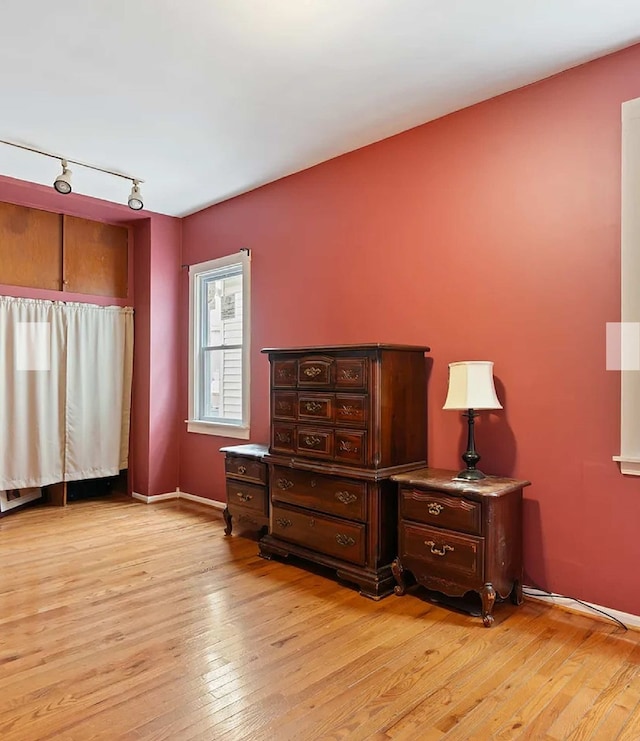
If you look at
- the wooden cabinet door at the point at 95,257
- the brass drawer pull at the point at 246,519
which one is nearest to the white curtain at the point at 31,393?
the wooden cabinet door at the point at 95,257

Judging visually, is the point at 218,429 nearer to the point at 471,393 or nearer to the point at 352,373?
the point at 352,373

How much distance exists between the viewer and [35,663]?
2215 mm

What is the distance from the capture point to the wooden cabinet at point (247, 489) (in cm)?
379

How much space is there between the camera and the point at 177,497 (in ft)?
17.4

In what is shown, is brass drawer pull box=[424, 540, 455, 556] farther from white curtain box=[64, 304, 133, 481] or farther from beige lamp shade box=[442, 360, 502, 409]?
white curtain box=[64, 304, 133, 481]

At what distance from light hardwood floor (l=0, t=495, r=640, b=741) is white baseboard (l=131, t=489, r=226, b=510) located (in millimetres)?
1552

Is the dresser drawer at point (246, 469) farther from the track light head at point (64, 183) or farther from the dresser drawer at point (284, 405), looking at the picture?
the track light head at point (64, 183)

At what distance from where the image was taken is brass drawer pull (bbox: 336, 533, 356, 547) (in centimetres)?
300

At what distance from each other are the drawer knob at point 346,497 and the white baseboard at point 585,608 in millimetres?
1028

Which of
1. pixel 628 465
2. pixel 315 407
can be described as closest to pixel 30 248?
pixel 315 407

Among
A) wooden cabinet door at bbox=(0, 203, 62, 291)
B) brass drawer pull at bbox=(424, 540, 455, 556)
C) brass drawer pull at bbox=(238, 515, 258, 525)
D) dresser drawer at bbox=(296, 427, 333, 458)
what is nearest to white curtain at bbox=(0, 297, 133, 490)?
wooden cabinet door at bbox=(0, 203, 62, 291)

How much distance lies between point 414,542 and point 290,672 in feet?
3.14

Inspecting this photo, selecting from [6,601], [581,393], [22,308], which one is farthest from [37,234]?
[581,393]

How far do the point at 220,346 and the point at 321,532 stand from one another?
2.40 meters
